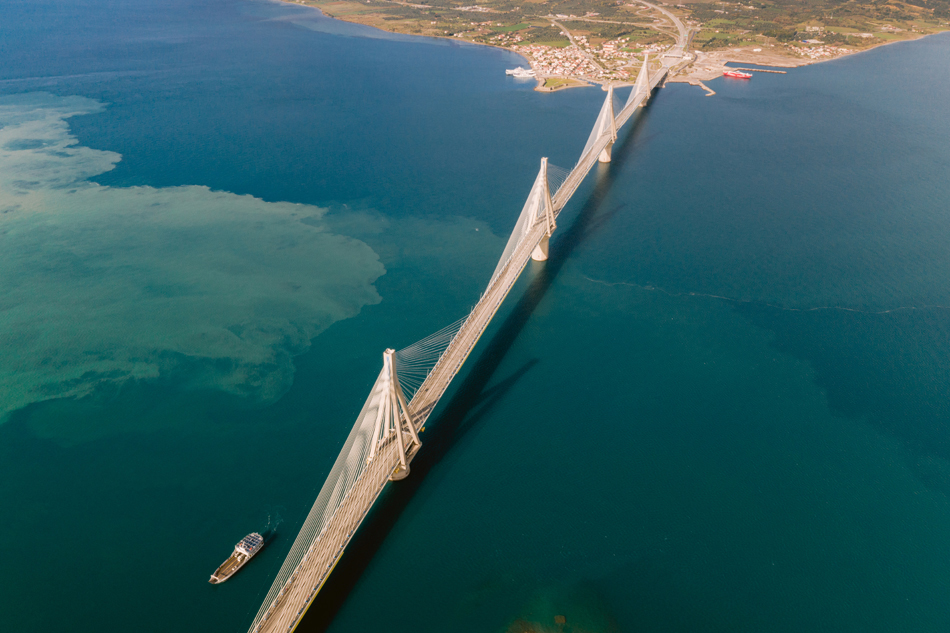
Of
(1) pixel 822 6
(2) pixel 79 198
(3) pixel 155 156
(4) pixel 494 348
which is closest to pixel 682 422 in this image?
(4) pixel 494 348

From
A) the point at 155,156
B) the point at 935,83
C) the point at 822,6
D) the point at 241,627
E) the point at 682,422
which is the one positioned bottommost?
the point at 241,627

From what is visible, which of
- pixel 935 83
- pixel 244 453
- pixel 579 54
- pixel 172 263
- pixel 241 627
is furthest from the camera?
pixel 579 54

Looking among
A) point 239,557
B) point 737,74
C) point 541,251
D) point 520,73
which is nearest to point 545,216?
point 541,251

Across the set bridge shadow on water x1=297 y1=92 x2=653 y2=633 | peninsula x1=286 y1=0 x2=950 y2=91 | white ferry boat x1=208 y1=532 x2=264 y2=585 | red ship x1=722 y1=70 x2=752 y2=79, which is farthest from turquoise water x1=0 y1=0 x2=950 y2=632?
peninsula x1=286 y1=0 x2=950 y2=91

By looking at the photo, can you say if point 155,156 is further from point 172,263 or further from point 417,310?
point 417,310

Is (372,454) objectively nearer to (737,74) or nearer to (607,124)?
(607,124)

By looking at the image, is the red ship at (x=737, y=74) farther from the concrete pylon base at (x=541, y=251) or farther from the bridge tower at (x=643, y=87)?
the concrete pylon base at (x=541, y=251)
